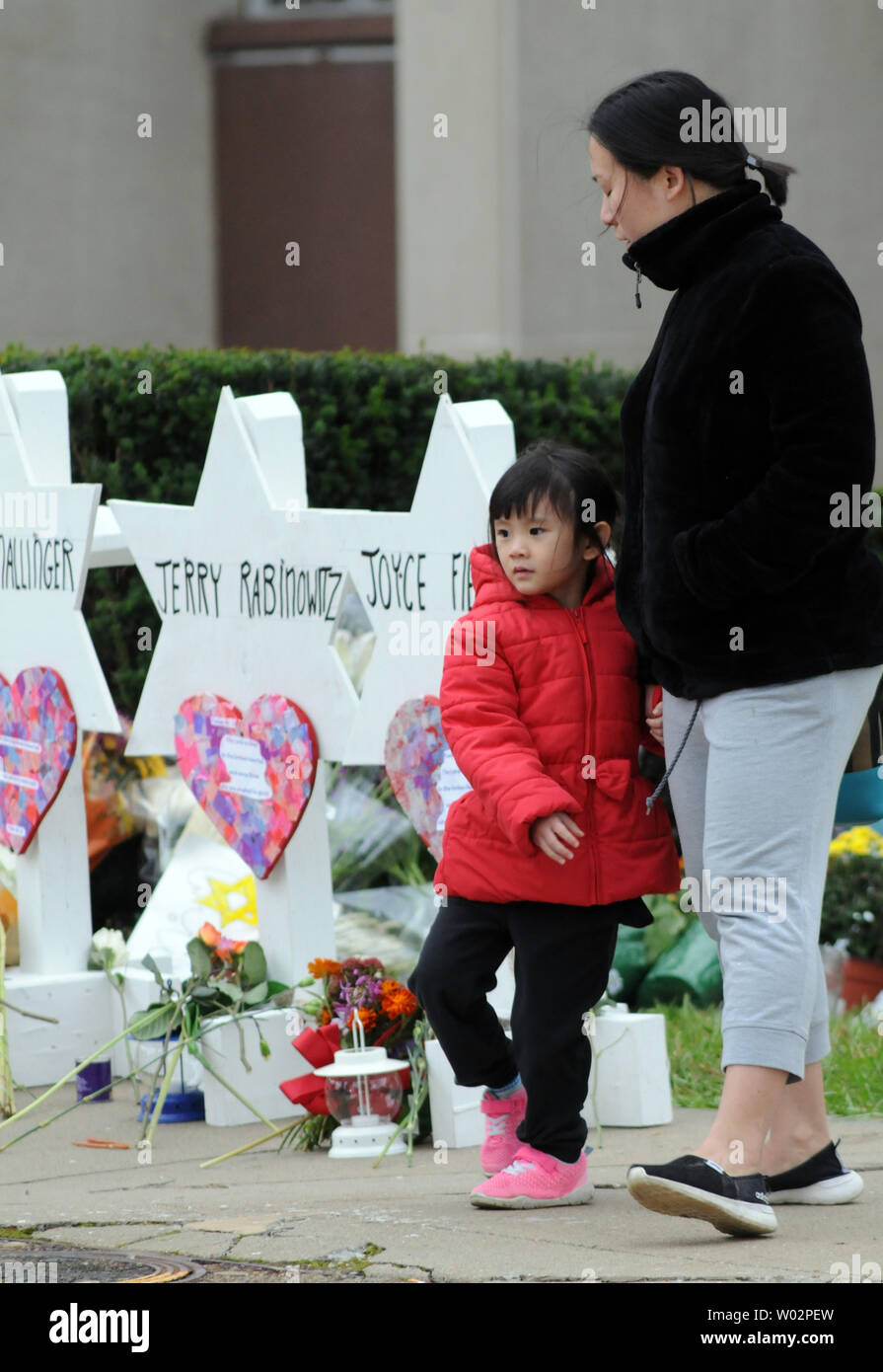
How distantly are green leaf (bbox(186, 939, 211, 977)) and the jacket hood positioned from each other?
52.0 inches

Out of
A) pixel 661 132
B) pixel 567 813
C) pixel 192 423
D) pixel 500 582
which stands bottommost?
pixel 567 813

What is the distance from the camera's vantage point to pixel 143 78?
36.1 feet

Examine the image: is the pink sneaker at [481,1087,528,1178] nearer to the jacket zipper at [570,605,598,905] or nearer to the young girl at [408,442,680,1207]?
the young girl at [408,442,680,1207]

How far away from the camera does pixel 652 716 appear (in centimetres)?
325

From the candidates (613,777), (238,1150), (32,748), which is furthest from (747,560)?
(32,748)

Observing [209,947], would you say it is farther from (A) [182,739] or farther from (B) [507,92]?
(B) [507,92]

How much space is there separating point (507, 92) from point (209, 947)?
504 centimetres

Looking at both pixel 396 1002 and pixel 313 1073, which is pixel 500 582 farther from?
pixel 313 1073

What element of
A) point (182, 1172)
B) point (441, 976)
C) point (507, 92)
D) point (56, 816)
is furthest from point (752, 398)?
point (507, 92)

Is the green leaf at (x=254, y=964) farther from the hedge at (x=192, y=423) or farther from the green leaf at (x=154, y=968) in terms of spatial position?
the hedge at (x=192, y=423)

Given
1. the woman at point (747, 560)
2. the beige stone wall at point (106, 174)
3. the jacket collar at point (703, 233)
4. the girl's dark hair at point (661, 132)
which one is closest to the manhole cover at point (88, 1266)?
the woman at point (747, 560)

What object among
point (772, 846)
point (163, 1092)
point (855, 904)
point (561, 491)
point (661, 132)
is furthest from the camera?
point (855, 904)

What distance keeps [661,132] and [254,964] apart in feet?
6.90

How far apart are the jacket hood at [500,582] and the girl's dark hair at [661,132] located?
68cm
